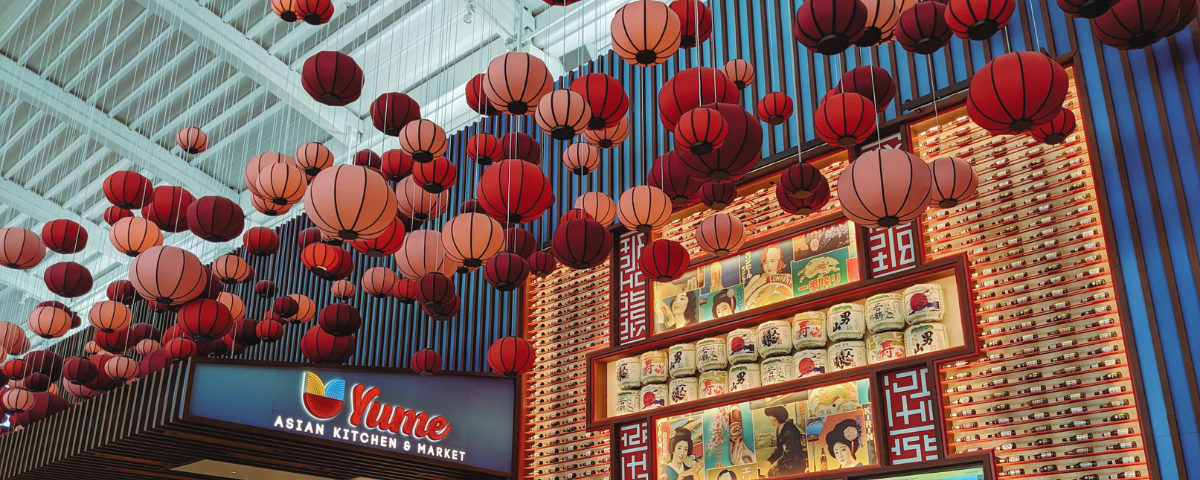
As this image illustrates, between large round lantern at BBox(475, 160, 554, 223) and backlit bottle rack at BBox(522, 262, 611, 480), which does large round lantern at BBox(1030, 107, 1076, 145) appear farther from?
backlit bottle rack at BBox(522, 262, 611, 480)

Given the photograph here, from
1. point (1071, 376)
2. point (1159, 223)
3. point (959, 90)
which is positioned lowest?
point (1071, 376)

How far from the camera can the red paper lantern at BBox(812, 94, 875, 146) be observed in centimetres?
402

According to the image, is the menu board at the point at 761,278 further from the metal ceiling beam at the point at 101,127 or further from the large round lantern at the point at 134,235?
A: the metal ceiling beam at the point at 101,127

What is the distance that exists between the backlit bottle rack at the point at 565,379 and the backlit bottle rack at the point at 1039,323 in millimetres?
2797

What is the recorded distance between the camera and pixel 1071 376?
15.4ft

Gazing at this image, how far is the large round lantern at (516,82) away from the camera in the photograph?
425cm

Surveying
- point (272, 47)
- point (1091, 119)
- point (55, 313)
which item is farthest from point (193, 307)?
point (1091, 119)

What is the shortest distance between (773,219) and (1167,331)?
2580 mm

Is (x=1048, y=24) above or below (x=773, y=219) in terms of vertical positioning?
above

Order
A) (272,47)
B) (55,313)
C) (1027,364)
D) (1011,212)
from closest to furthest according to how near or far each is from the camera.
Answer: (1027,364), (1011,212), (55,313), (272,47)

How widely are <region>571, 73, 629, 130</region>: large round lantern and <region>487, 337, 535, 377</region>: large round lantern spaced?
7.05ft

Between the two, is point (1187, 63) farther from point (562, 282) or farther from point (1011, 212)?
point (562, 282)

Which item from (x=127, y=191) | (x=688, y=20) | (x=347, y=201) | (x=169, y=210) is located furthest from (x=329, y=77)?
(x=127, y=191)

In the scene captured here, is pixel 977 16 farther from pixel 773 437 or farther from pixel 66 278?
pixel 66 278
